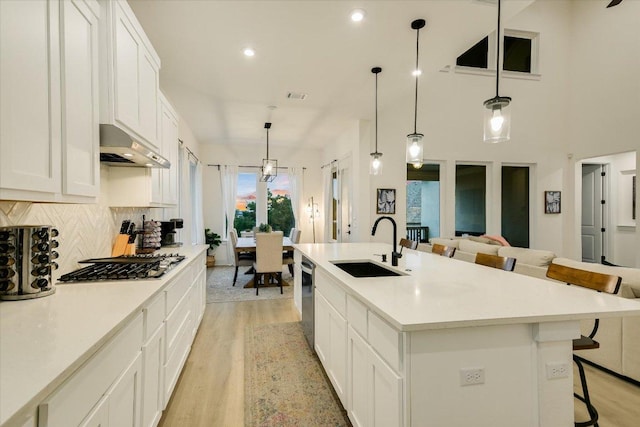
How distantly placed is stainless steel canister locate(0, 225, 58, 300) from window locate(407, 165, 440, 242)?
5.36m

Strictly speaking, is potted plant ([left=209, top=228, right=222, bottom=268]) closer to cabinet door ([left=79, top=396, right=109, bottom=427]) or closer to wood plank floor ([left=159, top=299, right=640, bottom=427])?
wood plank floor ([left=159, top=299, right=640, bottom=427])

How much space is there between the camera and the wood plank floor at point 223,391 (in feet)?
6.59

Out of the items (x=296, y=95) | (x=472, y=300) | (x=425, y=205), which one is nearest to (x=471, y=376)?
(x=472, y=300)

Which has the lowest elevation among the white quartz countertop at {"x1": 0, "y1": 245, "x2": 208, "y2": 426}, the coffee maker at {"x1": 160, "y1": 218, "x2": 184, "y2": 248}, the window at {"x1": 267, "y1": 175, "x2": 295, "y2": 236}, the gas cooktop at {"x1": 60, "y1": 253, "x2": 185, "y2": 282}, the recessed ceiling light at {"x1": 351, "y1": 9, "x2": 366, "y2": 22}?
the white quartz countertop at {"x1": 0, "y1": 245, "x2": 208, "y2": 426}

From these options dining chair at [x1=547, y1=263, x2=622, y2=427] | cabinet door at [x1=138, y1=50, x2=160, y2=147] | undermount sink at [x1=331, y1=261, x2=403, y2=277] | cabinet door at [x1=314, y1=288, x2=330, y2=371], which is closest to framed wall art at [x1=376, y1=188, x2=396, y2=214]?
undermount sink at [x1=331, y1=261, x2=403, y2=277]

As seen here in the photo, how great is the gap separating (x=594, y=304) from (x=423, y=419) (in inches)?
37.2

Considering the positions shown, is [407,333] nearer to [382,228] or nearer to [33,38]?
[33,38]

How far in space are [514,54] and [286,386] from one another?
723 centimetres

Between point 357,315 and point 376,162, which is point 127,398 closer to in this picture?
point 357,315

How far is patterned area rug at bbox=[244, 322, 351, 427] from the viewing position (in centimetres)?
204

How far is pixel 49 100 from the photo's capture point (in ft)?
4.04

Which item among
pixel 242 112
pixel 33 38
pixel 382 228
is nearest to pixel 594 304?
pixel 33 38

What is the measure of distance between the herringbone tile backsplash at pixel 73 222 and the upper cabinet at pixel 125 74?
2.00 feet

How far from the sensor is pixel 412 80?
394cm
